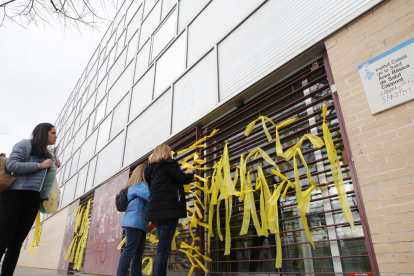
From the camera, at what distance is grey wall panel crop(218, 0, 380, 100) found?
8.92ft

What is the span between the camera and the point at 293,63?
301cm

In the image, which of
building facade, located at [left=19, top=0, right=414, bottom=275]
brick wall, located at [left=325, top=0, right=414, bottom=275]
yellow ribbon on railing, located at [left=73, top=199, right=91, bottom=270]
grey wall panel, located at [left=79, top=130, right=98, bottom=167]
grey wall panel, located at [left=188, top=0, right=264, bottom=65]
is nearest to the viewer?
brick wall, located at [left=325, top=0, right=414, bottom=275]

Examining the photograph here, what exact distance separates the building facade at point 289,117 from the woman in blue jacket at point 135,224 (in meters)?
0.73

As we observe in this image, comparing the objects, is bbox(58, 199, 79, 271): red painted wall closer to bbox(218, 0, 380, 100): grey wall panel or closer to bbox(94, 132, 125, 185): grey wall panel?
bbox(94, 132, 125, 185): grey wall panel

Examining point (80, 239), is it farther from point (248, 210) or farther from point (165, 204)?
point (248, 210)

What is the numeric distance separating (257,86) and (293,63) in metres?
0.55

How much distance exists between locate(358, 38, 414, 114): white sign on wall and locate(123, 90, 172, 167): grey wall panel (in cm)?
346

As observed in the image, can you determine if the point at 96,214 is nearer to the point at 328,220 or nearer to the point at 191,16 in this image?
the point at 191,16

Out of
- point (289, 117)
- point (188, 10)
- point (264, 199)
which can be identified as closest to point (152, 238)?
point (264, 199)

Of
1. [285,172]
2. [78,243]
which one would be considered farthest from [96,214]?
[285,172]

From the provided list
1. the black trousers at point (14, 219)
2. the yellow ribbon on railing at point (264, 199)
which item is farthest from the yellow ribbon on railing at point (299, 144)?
the black trousers at point (14, 219)

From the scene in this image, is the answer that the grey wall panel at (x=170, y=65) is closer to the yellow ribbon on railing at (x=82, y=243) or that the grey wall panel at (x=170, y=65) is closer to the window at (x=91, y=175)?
the window at (x=91, y=175)

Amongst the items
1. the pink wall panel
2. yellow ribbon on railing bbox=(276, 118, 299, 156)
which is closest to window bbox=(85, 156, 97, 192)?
the pink wall panel

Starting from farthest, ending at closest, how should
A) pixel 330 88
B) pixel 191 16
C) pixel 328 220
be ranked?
pixel 191 16 < pixel 330 88 < pixel 328 220
